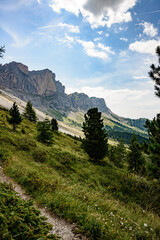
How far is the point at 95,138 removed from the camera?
23328mm

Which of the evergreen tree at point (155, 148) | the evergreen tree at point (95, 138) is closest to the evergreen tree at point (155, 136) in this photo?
the evergreen tree at point (155, 148)

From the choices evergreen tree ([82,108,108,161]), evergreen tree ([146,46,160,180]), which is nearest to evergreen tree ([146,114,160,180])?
evergreen tree ([146,46,160,180])

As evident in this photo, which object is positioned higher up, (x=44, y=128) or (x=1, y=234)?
(x=1, y=234)

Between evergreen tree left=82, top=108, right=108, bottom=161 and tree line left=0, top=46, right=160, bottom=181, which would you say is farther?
evergreen tree left=82, top=108, right=108, bottom=161

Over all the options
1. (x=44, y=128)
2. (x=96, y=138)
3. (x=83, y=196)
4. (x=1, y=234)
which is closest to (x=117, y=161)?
(x=96, y=138)

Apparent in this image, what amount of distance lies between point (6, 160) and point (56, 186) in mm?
5769

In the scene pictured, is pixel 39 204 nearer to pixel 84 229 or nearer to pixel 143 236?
pixel 84 229

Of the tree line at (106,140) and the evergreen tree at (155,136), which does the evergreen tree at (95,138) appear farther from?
the evergreen tree at (155,136)

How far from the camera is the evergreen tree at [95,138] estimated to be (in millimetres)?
23234

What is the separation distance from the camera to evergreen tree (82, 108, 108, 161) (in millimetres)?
23234

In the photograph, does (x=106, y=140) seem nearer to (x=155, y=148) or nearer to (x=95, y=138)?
(x=95, y=138)

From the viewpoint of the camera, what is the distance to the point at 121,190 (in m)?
12.6

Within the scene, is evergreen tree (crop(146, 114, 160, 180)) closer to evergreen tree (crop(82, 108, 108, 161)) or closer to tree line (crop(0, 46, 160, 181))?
tree line (crop(0, 46, 160, 181))

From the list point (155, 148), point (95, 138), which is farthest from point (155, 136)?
point (95, 138)
